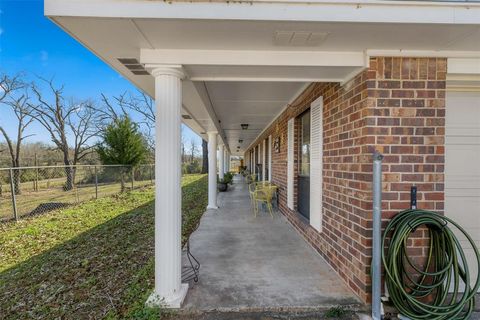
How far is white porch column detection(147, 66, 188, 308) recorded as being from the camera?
2393mm

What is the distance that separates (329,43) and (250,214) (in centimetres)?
486

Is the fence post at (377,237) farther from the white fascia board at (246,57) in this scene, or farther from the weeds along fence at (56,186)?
the weeds along fence at (56,186)

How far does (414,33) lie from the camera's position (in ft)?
6.65

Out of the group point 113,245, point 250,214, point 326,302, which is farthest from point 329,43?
point 250,214

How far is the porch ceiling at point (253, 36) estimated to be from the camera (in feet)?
5.94

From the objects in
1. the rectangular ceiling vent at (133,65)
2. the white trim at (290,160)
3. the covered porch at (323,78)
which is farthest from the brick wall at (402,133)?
the white trim at (290,160)

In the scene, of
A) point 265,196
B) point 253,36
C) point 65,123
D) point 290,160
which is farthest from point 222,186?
point 65,123

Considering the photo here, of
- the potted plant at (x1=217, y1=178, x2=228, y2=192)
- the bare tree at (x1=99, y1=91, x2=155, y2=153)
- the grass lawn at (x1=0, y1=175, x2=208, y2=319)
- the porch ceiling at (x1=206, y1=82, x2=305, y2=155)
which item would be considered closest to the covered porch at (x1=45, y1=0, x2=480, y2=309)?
the grass lawn at (x1=0, y1=175, x2=208, y2=319)

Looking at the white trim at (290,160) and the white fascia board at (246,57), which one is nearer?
the white fascia board at (246,57)

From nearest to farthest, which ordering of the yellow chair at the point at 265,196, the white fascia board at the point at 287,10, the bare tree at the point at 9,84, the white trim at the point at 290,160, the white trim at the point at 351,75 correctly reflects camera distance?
the white fascia board at the point at 287,10, the white trim at the point at 351,75, the white trim at the point at 290,160, the yellow chair at the point at 265,196, the bare tree at the point at 9,84

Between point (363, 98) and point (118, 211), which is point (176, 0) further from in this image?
point (118, 211)

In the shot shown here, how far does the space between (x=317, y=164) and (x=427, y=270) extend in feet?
5.76

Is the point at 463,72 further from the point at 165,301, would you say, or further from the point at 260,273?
the point at 165,301

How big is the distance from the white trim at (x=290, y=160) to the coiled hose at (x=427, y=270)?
9.39 feet
